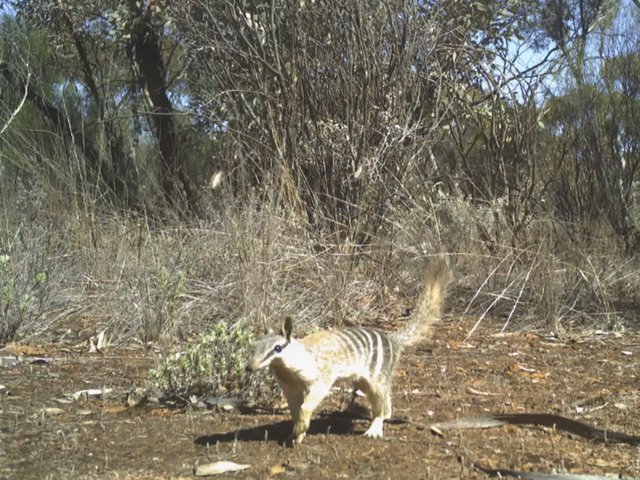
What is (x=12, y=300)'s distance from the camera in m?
6.49

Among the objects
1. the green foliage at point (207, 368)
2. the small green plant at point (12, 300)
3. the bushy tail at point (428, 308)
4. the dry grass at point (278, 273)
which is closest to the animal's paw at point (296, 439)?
the green foliage at point (207, 368)

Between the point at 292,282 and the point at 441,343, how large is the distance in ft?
4.64

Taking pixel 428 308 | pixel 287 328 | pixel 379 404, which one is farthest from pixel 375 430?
pixel 428 308

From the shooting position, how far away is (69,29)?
516 inches

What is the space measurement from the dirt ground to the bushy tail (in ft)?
1.26

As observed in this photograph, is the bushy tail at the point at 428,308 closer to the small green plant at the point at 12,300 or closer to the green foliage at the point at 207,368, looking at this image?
the green foliage at the point at 207,368

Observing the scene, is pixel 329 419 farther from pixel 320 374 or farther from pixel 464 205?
pixel 464 205

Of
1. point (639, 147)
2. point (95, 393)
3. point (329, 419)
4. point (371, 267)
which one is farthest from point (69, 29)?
point (329, 419)

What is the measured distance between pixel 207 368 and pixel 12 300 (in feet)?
8.89

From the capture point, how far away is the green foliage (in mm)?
4516

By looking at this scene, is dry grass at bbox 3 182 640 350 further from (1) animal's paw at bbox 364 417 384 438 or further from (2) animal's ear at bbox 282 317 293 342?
(2) animal's ear at bbox 282 317 293 342

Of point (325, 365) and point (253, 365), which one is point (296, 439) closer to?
point (325, 365)

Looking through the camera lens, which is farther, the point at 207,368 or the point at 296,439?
the point at 207,368

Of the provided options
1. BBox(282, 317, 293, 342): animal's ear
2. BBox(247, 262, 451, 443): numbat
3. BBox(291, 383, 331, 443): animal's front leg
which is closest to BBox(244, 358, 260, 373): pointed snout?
BBox(247, 262, 451, 443): numbat
